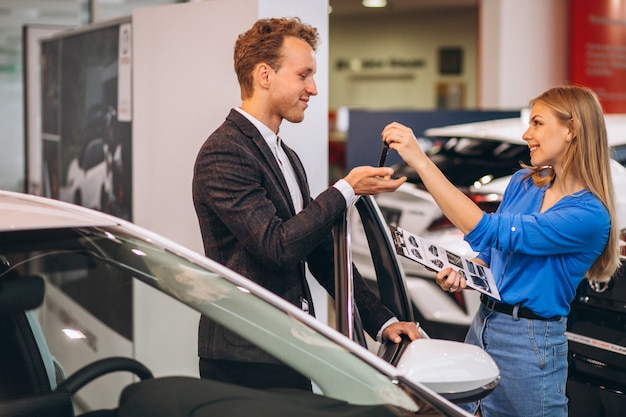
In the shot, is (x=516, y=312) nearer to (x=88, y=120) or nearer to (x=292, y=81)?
(x=292, y=81)

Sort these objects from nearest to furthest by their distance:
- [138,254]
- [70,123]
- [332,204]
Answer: [138,254] → [332,204] → [70,123]

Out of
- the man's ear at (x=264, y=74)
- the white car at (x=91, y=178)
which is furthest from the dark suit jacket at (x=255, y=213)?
the white car at (x=91, y=178)

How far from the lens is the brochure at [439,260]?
2252 millimetres

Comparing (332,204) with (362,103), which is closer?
(332,204)

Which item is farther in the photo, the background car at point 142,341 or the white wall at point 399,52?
the white wall at point 399,52

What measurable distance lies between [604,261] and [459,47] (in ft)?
51.7

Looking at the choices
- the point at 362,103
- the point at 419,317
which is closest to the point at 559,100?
the point at 419,317

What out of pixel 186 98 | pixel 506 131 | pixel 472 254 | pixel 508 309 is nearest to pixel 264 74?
pixel 508 309

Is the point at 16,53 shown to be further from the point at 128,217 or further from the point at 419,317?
the point at 419,317

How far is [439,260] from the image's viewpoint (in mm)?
2311

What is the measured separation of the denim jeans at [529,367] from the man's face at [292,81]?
79cm

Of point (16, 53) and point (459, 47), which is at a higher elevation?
point (459, 47)

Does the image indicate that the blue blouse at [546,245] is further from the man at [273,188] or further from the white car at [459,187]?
the white car at [459,187]

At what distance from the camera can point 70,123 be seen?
16.7 ft
